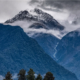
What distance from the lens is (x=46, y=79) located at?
9912 cm

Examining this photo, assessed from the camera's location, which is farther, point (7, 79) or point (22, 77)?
point (22, 77)

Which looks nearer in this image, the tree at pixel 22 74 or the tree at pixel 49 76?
the tree at pixel 49 76

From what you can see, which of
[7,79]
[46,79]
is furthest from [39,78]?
[7,79]

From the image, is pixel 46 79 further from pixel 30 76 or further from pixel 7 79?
pixel 7 79

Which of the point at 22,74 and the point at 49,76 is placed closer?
the point at 49,76

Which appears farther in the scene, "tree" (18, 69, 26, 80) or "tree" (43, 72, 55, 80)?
"tree" (18, 69, 26, 80)

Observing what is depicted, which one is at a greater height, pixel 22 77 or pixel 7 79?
pixel 22 77

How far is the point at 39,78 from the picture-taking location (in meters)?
99.3

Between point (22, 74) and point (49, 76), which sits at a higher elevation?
point (49, 76)

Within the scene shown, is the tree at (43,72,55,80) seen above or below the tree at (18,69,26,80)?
above

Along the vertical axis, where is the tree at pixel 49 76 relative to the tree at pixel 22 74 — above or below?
above

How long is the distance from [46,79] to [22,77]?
7475 mm

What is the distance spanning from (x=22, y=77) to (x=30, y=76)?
371 cm

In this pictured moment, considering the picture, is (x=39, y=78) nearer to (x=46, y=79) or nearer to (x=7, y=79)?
(x=46, y=79)
